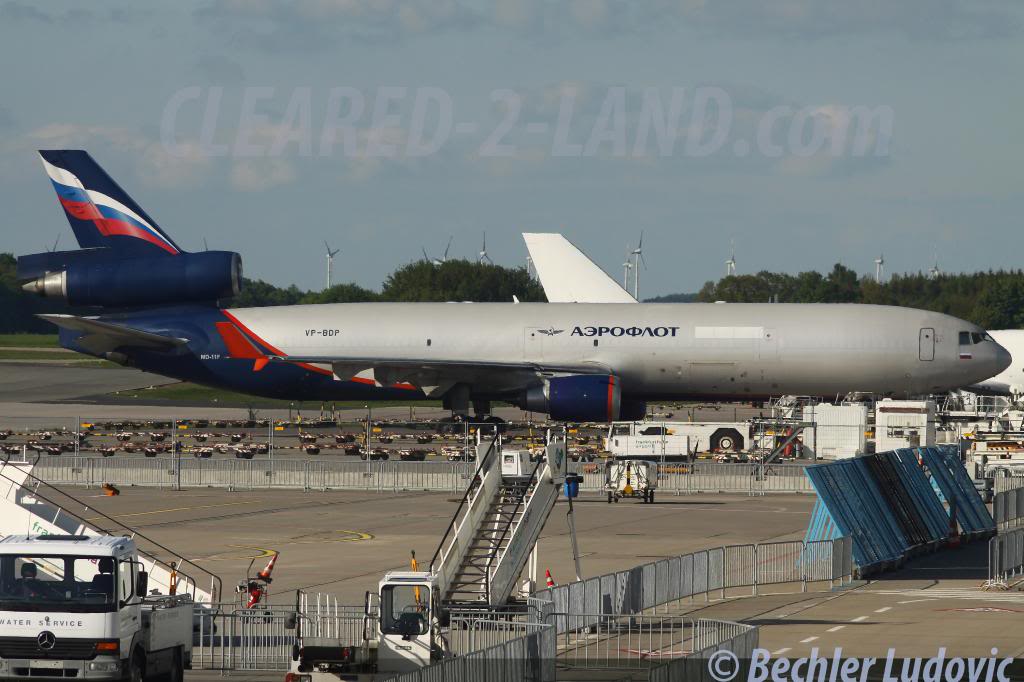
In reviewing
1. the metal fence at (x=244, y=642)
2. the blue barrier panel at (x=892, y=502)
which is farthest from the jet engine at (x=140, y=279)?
the metal fence at (x=244, y=642)

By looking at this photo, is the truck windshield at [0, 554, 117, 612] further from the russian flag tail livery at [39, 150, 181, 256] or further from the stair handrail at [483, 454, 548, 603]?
the russian flag tail livery at [39, 150, 181, 256]

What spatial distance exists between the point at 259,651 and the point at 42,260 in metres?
50.8

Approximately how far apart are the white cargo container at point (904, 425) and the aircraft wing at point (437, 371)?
12979mm

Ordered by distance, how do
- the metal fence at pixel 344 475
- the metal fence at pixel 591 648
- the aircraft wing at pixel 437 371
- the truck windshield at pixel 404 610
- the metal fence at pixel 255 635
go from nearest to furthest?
the metal fence at pixel 591 648
the truck windshield at pixel 404 610
the metal fence at pixel 255 635
the metal fence at pixel 344 475
the aircraft wing at pixel 437 371

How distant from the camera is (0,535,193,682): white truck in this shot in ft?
62.4

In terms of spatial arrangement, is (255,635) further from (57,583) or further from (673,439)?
(673,439)

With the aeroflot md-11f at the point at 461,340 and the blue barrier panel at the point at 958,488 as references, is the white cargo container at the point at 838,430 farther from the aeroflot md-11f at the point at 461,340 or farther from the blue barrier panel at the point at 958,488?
the blue barrier panel at the point at 958,488

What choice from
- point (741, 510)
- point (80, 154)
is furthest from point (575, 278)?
point (741, 510)

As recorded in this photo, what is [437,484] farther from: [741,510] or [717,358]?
[717,358]

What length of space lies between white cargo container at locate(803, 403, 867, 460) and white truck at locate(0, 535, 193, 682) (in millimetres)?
45501

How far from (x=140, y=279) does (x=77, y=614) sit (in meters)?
53.3

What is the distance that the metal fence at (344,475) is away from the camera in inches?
2233

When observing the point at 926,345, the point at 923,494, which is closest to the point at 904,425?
the point at 926,345

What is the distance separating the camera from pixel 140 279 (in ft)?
232
